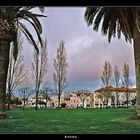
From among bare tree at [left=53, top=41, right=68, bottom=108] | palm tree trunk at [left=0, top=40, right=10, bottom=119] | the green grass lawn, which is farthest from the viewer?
palm tree trunk at [left=0, top=40, right=10, bottom=119]

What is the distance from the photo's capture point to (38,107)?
3.91 meters

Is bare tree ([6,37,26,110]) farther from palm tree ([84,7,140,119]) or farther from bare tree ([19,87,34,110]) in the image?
palm tree ([84,7,140,119])

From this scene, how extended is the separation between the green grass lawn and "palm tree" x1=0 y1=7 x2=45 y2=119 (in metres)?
0.31

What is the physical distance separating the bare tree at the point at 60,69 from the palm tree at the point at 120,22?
42cm

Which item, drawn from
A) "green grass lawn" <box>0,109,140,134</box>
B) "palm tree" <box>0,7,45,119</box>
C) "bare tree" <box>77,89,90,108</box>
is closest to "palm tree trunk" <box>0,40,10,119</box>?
"palm tree" <box>0,7,45,119</box>

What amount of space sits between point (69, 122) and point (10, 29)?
1342 millimetres

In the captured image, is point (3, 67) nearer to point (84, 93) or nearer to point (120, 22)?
point (84, 93)

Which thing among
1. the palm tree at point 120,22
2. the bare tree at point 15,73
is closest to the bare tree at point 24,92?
the bare tree at point 15,73

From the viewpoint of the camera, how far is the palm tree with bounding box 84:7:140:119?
3906 millimetres

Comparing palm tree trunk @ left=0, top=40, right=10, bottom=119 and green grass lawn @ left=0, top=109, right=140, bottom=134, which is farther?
palm tree trunk @ left=0, top=40, right=10, bottom=119

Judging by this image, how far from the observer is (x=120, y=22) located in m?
4.38

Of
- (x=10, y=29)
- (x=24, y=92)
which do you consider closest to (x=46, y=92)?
(x=24, y=92)

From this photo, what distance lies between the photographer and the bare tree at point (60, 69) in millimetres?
3865
